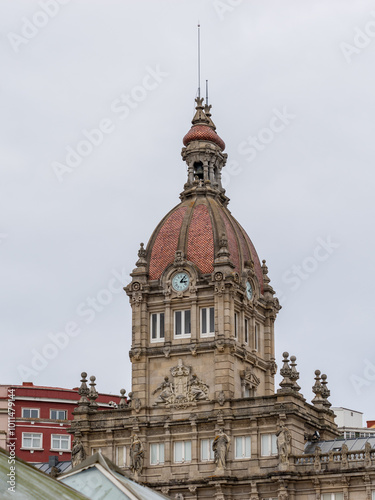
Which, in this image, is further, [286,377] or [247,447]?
[286,377]

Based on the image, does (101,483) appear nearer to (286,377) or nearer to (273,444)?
(273,444)

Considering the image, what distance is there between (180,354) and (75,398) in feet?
102

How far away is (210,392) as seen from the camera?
81.1 metres

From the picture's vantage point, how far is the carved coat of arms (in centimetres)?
8141

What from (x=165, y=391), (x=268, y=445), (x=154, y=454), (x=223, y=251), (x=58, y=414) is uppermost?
(x=223, y=251)

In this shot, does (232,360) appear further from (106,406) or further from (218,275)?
(106,406)

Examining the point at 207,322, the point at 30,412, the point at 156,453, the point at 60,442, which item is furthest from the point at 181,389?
the point at 30,412

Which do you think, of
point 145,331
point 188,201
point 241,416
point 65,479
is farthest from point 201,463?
point 65,479

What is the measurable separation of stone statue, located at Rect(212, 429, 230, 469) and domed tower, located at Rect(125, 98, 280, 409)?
2.97 meters

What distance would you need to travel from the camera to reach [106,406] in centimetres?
11319

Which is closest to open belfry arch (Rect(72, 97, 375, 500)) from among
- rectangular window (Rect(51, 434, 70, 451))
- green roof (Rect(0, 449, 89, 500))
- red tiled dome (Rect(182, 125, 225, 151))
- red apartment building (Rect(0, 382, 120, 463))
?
red tiled dome (Rect(182, 125, 225, 151))

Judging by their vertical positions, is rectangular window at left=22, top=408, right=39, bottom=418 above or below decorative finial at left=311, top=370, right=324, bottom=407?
above

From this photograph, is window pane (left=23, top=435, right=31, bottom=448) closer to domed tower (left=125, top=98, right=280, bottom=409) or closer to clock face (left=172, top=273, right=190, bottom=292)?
domed tower (left=125, top=98, right=280, bottom=409)

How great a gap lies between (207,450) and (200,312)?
36.9ft
